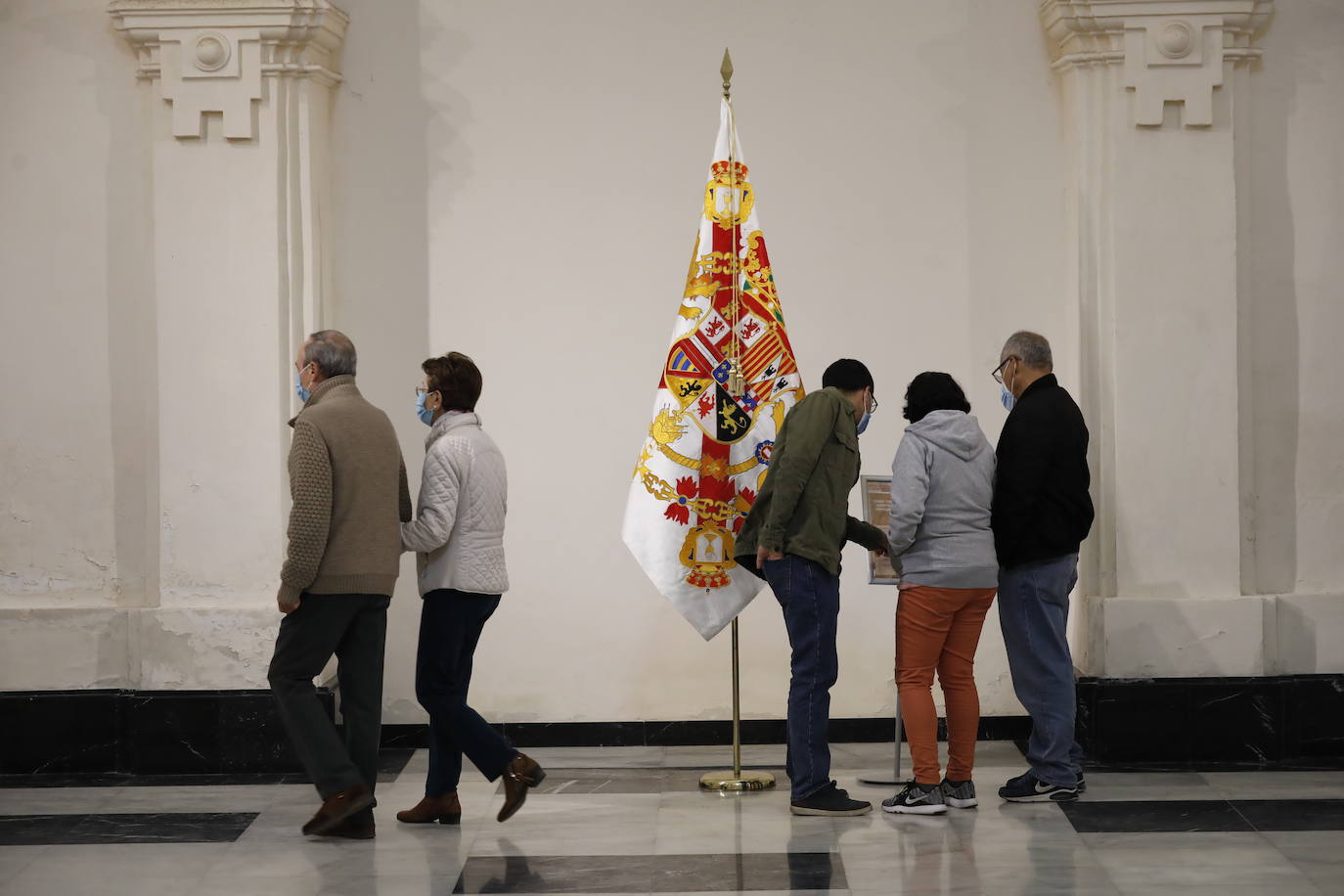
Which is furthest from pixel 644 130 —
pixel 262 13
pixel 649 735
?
pixel 649 735

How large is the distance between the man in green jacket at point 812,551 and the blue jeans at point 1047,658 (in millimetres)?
609

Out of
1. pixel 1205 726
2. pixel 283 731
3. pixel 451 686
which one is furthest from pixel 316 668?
pixel 1205 726

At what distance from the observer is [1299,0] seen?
6266 millimetres

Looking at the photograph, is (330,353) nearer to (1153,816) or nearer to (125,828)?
(125,828)

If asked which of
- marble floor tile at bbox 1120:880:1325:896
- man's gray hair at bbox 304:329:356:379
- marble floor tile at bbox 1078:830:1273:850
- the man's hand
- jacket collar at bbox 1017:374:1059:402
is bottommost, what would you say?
marble floor tile at bbox 1078:830:1273:850

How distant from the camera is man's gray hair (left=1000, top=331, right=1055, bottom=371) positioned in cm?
556

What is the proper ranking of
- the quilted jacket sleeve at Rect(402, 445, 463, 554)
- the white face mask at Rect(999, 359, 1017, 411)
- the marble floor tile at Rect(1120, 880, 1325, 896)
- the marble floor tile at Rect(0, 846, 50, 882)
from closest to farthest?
the marble floor tile at Rect(1120, 880, 1325, 896)
the marble floor tile at Rect(0, 846, 50, 882)
the quilted jacket sleeve at Rect(402, 445, 463, 554)
the white face mask at Rect(999, 359, 1017, 411)

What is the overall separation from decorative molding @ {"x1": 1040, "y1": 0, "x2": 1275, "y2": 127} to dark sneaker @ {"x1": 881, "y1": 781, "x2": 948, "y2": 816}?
2.80 meters

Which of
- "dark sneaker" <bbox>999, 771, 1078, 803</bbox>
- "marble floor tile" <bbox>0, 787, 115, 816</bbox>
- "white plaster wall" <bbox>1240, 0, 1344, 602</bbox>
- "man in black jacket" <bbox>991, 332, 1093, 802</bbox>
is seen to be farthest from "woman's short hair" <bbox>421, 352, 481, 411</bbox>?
"white plaster wall" <bbox>1240, 0, 1344, 602</bbox>

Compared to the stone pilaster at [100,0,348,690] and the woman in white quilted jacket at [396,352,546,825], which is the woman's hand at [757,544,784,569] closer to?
the woman in white quilted jacket at [396,352,546,825]

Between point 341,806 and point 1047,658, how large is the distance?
2479 millimetres

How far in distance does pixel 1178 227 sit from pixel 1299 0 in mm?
1088

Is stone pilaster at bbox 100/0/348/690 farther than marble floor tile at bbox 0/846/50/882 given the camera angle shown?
Yes

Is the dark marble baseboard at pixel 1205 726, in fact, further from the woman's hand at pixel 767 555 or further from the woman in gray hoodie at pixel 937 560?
the woman's hand at pixel 767 555
